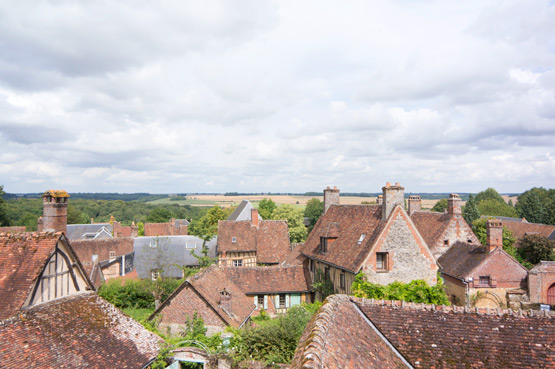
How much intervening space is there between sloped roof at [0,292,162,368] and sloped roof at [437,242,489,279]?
1022 inches

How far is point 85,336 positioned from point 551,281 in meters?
35.4

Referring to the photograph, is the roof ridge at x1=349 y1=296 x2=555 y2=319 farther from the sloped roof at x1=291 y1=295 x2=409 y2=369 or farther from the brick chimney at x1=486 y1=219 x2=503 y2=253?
the brick chimney at x1=486 y1=219 x2=503 y2=253

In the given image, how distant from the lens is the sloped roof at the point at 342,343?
6.55 m

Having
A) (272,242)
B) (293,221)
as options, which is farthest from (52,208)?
(293,221)

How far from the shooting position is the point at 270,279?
31469 mm

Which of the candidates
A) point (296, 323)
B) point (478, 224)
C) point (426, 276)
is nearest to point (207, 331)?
point (296, 323)

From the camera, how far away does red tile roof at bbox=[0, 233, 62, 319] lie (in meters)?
13.2

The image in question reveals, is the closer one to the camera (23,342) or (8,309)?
(23,342)

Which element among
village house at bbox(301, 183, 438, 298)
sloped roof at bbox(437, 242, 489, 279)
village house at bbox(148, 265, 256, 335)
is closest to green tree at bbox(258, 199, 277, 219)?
sloped roof at bbox(437, 242, 489, 279)

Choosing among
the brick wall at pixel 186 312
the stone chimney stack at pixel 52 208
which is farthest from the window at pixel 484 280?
the stone chimney stack at pixel 52 208

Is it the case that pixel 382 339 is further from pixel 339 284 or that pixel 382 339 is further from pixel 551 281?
pixel 551 281

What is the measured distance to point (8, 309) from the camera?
1291 cm

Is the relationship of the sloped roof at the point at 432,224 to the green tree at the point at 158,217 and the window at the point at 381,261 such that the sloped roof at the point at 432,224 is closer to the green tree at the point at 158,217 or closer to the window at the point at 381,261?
Answer: the window at the point at 381,261

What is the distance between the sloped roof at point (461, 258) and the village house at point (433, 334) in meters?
21.5
